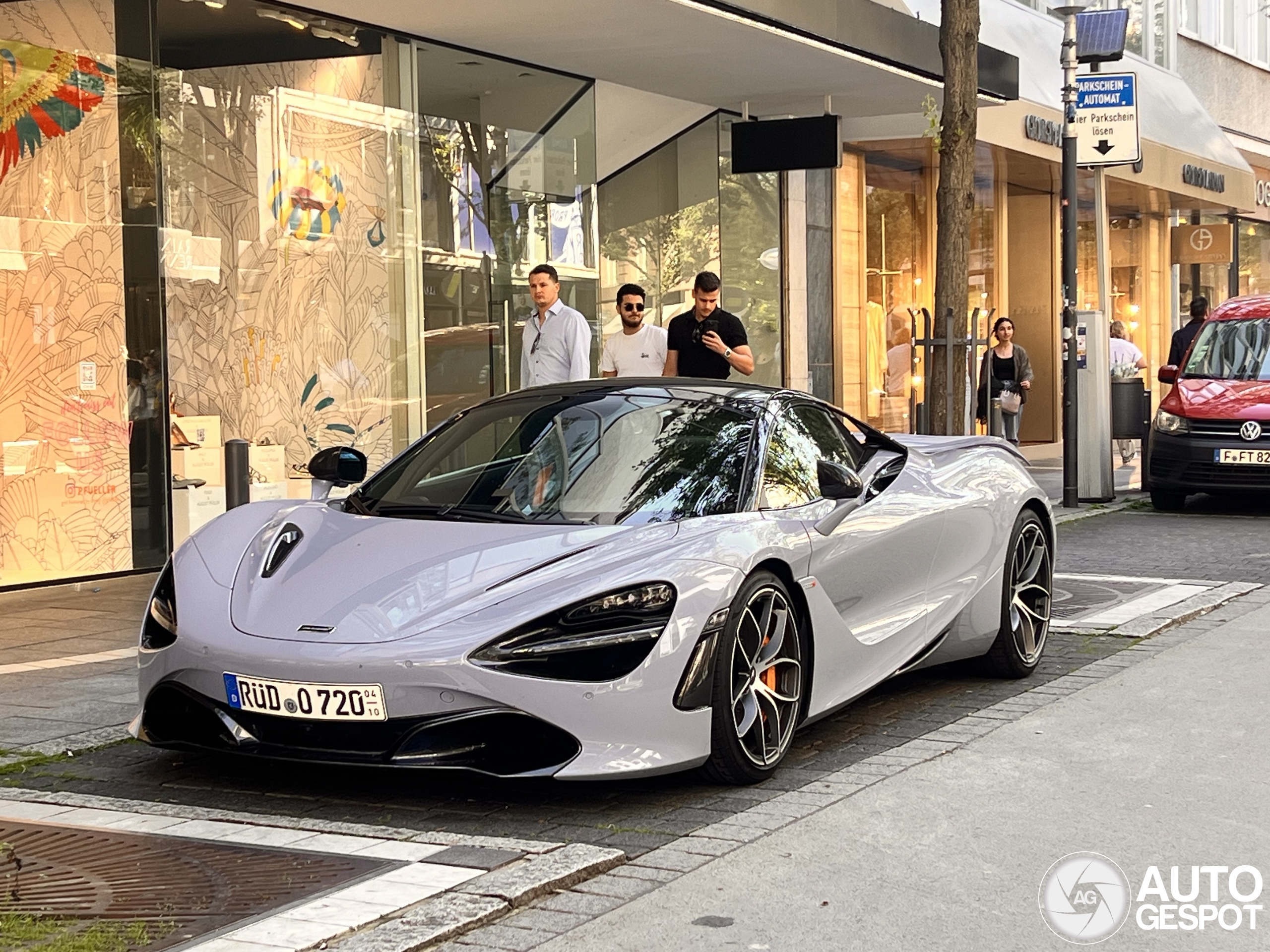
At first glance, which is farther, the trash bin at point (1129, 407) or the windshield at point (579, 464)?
the trash bin at point (1129, 407)

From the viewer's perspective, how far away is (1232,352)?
16703mm

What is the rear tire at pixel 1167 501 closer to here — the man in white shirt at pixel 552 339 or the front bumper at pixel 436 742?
the man in white shirt at pixel 552 339

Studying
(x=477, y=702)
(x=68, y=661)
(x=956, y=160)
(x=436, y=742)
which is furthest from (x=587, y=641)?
(x=956, y=160)

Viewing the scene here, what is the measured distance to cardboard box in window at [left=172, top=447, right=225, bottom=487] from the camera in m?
12.1

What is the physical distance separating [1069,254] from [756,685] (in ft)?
36.9

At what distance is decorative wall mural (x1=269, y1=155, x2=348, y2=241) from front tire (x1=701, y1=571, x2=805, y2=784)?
8.18 m

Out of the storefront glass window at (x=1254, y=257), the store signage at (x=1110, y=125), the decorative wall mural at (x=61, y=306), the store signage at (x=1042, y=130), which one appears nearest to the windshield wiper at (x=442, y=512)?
the decorative wall mural at (x=61, y=306)

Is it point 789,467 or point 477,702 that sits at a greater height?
point 789,467

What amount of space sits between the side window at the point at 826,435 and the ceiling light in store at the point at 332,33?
748 cm

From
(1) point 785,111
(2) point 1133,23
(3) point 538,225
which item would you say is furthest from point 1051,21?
(3) point 538,225

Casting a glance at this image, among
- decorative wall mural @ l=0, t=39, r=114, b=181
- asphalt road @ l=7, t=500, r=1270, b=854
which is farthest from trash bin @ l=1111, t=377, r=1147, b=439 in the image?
asphalt road @ l=7, t=500, r=1270, b=854

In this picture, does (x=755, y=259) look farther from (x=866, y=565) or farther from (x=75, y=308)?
(x=866, y=565)

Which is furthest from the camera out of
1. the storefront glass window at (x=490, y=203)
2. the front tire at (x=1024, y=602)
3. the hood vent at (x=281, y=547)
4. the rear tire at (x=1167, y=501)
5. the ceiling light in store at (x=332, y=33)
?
the rear tire at (x=1167, y=501)

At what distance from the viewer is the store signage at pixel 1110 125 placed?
642 inches
